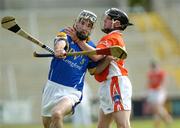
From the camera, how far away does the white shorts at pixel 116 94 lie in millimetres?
11008

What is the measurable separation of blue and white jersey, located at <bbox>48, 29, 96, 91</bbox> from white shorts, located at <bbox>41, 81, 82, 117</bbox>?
0.07 metres

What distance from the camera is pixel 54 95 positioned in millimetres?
10711

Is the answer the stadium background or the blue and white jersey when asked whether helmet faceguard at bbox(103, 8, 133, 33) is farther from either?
the stadium background

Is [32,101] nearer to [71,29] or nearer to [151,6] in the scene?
[151,6]

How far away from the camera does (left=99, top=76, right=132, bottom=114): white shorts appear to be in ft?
36.1

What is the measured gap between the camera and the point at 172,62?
1260 inches

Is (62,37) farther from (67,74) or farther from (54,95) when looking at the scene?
(54,95)

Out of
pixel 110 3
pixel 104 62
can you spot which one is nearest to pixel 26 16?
pixel 110 3

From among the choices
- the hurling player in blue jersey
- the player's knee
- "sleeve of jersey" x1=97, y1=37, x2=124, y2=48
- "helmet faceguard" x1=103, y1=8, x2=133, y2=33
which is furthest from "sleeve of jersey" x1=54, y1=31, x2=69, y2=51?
the player's knee

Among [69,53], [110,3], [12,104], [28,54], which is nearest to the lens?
[69,53]

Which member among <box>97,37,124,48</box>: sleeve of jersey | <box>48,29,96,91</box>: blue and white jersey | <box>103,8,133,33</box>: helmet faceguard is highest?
<box>103,8,133,33</box>: helmet faceguard

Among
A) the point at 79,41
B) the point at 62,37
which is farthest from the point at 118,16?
the point at 62,37

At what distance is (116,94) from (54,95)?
2.98ft

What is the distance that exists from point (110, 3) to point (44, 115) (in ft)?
84.1
